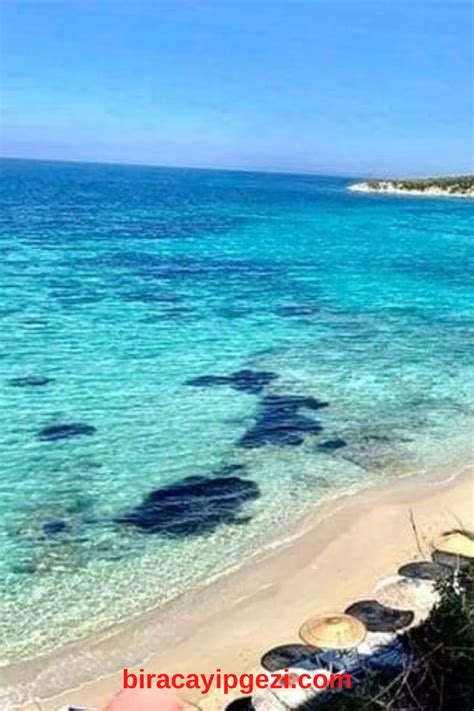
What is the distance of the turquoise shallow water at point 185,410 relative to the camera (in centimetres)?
1323

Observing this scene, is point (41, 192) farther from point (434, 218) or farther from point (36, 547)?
point (36, 547)

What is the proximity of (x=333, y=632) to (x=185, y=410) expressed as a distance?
10329mm

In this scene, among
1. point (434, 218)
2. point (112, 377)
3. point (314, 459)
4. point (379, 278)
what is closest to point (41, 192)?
point (434, 218)

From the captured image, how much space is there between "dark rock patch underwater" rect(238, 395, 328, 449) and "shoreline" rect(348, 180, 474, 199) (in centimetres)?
11039

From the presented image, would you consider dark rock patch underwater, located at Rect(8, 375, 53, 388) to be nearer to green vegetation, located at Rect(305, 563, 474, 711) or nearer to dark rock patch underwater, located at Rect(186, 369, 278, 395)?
dark rock patch underwater, located at Rect(186, 369, 278, 395)

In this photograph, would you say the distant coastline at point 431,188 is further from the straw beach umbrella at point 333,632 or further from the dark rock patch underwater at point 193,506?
the straw beach umbrella at point 333,632

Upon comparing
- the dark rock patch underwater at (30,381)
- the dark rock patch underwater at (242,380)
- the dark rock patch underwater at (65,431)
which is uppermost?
the dark rock patch underwater at (242,380)

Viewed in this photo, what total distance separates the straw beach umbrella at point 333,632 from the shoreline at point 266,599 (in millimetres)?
831

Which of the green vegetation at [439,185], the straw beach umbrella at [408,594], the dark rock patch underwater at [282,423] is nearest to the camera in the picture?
the straw beach umbrella at [408,594]

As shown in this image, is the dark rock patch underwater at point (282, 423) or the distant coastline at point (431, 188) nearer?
the dark rock patch underwater at point (282, 423)

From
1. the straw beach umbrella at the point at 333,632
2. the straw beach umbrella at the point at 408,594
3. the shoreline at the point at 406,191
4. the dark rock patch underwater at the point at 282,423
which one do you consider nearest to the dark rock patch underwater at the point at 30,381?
the dark rock patch underwater at the point at 282,423

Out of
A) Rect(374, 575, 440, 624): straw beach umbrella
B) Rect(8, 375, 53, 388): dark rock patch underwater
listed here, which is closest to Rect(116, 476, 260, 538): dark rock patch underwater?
Rect(374, 575, 440, 624): straw beach umbrella

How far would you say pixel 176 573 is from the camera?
13.0 metres

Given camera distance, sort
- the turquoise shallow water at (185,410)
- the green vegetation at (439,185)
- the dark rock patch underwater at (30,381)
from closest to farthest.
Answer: the turquoise shallow water at (185,410) < the dark rock patch underwater at (30,381) < the green vegetation at (439,185)
